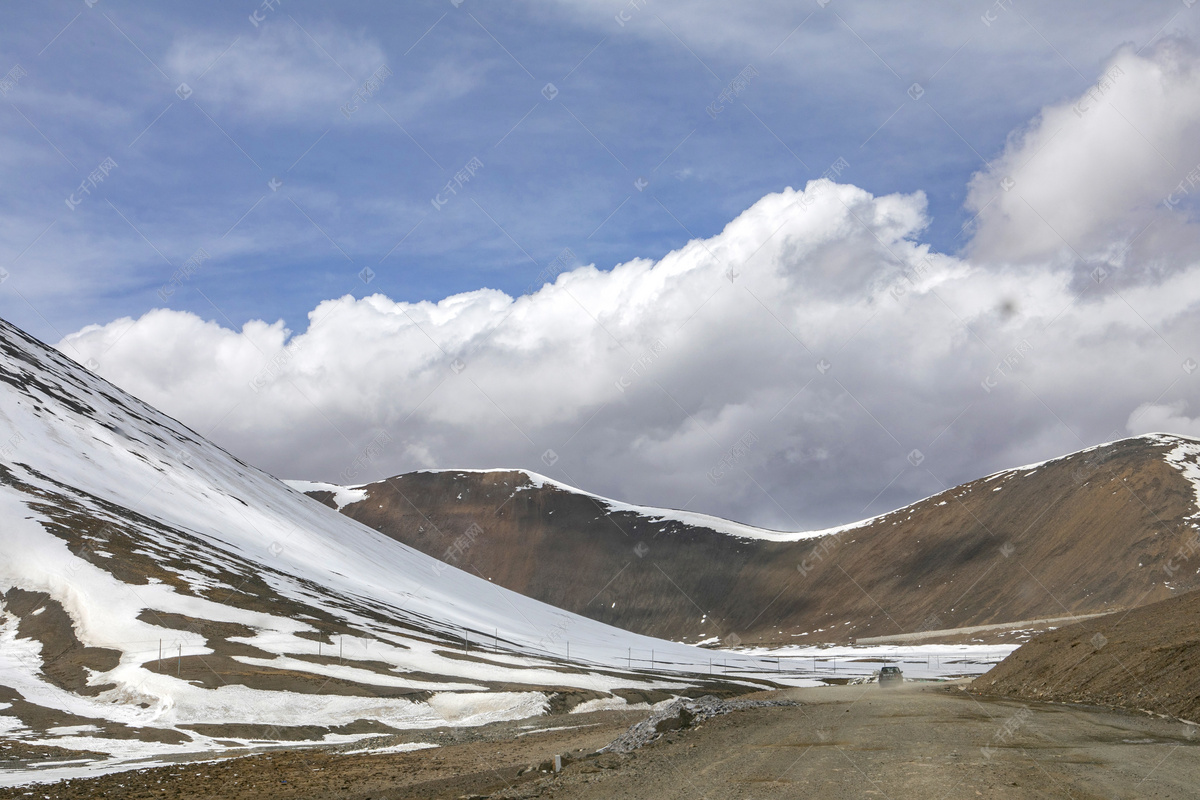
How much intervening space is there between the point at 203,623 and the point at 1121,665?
2340 inches

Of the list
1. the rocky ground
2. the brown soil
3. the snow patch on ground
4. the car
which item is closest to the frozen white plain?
the brown soil

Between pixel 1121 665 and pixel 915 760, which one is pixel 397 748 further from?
pixel 1121 665

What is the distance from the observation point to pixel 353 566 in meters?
123

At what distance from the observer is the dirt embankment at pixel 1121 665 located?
23609 millimetres

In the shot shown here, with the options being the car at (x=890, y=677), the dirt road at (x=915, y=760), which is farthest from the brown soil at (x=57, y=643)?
the car at (x=890, y=677)

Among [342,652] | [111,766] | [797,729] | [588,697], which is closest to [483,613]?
[342,652]

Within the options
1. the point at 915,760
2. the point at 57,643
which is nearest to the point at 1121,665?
the point at 915,760

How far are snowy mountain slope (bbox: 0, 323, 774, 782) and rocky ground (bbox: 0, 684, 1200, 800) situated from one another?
13221 millimetres

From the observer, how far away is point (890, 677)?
160 ft

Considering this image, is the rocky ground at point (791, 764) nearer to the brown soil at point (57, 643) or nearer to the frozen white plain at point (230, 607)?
the frozen white plain at point (230, 607)

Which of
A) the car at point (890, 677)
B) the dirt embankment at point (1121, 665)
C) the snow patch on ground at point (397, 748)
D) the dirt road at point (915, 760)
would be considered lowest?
the snow patch on ground at point (397, 748)

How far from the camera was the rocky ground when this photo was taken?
48.4 feet

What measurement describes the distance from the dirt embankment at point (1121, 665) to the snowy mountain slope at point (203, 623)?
24.9 m

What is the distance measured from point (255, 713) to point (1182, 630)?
4166 cm
